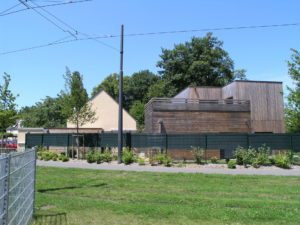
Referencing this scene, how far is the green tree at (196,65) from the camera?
57375 mm

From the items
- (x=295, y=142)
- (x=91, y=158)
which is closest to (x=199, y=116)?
(x=295, y=142)

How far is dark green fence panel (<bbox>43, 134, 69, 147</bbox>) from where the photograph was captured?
24.2 meters

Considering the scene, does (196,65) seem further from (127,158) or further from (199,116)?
(127,158)

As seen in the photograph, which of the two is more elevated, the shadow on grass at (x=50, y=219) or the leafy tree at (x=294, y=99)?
the leafy tree at (x=294, y=99)

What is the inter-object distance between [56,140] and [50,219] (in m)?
20.0

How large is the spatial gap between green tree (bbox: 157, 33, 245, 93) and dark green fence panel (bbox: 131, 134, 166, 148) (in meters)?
37.7

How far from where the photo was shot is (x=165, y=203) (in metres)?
7.38

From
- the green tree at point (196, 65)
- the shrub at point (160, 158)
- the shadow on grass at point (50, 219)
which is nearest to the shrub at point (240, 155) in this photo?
the shrub at point (160, 158)

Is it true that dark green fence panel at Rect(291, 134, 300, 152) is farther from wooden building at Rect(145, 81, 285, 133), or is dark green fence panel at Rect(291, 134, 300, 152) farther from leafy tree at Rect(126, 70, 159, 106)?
leafy tree at Rect(126, 70, 159, 106)

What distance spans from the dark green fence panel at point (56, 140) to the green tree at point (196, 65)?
36.3 metres

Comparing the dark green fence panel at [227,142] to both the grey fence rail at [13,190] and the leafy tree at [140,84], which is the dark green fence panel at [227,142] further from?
the leafy tree at [140,84]

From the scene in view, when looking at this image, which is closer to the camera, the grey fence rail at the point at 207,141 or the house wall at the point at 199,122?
the grey fence rail at the point at 207,141

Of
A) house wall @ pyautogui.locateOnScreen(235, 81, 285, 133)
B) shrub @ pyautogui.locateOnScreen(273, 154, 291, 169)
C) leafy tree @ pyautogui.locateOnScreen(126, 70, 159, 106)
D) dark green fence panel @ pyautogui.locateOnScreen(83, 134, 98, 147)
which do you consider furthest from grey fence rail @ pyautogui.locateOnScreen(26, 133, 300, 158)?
leafy tree @ pyautogui.locateOnScreen(126, 70, 159, 106)

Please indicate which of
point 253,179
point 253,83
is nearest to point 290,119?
point 253,179
